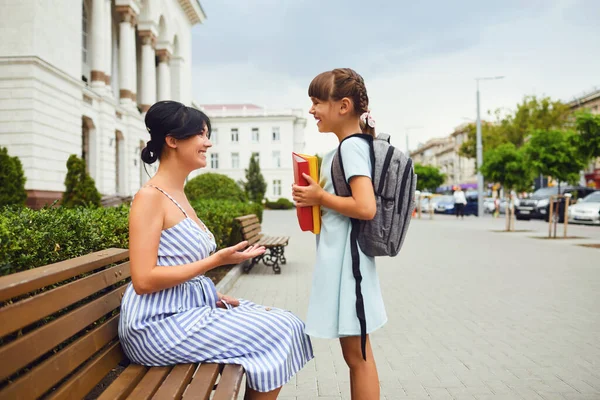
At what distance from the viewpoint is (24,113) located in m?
19.8

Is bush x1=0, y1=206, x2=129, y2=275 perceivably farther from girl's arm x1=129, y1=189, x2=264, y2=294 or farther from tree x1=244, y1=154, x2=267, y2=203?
tree x1=244, y1=154, x2=267, y2=203

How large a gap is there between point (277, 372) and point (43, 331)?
0.96m

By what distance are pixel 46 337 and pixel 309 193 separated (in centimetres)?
120

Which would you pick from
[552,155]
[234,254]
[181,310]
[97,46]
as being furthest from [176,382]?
[97,46]

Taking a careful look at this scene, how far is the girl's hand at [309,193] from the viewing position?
2504 mm

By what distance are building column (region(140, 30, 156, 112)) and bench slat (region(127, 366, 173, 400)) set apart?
34642mm

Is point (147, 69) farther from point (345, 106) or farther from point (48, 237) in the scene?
point (345, 106)

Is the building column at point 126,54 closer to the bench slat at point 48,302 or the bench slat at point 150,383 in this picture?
the bench slat at point 48,302

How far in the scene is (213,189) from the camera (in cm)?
1761

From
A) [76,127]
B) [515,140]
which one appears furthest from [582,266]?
[515,140]

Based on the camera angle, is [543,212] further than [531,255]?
Yes

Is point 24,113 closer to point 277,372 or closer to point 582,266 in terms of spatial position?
point 582,266

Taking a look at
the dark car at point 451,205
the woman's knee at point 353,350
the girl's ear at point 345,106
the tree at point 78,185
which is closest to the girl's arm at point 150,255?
the woman's knee at point 353,350

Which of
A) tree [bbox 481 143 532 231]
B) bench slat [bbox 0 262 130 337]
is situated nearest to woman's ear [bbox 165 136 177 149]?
bench slat [bbox 0 262 130 337]
